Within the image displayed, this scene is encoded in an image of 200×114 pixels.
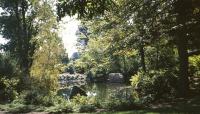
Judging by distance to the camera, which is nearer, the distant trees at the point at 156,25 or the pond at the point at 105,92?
the distant trees at the point at 156,25

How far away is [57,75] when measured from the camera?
2452 centimetres

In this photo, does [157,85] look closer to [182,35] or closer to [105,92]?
[182,35]

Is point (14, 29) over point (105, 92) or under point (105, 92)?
over

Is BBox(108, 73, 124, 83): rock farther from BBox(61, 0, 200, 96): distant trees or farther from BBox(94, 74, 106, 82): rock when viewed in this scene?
BBox(61, 0, 200, 96): distant trees

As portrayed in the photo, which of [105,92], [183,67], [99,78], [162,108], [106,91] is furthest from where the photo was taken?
[99,78]

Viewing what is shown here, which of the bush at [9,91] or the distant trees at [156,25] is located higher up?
the distant trees at [156,25]

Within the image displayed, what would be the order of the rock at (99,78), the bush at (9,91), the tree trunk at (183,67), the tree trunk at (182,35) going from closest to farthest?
1. the tree trunk at (182,35)
2. the tree trunk at (183,67)
3. the bush at (9,91)
4. the rock at (99,78)

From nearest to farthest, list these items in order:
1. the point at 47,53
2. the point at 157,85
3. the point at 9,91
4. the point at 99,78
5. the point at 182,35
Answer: the point at 182,35 < the point at 157,85 < the point at 9,91 < the point at 47,53 < the point at 99,78

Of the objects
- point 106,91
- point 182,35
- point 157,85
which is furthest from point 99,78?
point 182,35

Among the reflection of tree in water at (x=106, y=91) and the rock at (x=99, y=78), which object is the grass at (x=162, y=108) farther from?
the rock at (x=99, y=78)

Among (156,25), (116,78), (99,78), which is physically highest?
(156,25)

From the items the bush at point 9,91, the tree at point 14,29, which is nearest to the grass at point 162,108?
the bush at point 9,91

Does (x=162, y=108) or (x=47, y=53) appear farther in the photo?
(x=47, y=53)

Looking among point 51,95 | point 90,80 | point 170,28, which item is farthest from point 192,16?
point 90,80
